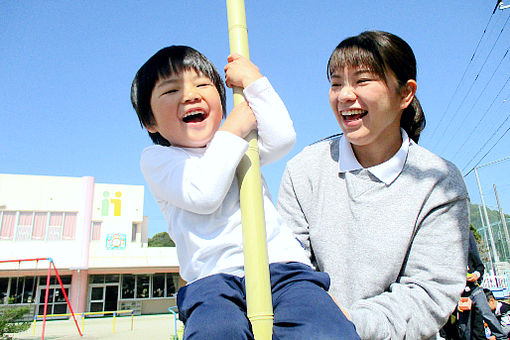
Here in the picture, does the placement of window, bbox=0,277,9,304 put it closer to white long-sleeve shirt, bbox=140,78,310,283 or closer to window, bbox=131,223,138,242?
window, bbox=131,223,138,242

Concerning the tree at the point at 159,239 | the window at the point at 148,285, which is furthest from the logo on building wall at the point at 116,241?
the tree at the point at 159,239

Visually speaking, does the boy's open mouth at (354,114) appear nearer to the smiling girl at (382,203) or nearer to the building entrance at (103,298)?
the smiling girl at (382,203)

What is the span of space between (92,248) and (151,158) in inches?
944

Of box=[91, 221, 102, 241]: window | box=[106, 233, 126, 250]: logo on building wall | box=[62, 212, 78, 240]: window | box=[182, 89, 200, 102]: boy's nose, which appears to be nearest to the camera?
box=[182, 89, 200, 102]: boy's nose

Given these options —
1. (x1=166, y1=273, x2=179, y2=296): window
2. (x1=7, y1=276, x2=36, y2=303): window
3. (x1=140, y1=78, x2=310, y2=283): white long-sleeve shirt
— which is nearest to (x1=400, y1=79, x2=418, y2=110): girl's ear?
(x1=140, y1=78, x2=310, y2=283): white long-sleeve shirt

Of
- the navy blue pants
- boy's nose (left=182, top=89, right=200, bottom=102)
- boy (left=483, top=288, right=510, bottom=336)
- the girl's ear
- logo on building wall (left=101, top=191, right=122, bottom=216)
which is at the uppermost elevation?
logo on building wall (left=101, top=191, right=122, bottom=216)

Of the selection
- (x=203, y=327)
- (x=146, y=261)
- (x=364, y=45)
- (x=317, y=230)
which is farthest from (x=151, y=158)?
(x=146, y=261)

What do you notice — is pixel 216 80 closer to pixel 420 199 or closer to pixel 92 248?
pixel 420 199

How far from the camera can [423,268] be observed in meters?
1.67

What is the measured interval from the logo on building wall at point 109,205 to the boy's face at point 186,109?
2400 cm

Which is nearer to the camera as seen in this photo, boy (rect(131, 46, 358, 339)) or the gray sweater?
boy (rect(131, 46, 358, 339))

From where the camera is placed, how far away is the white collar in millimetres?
1885

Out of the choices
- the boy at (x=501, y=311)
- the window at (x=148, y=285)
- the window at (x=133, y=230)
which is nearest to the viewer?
the boy at (x=501, y=311)

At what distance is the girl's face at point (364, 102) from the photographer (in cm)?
184
